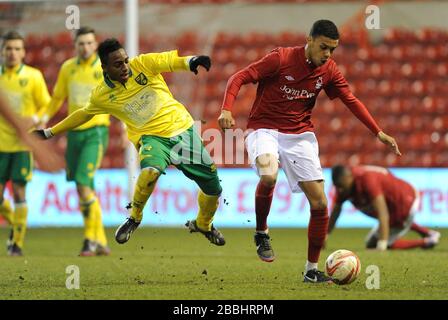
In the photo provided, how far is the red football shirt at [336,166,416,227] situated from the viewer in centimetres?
1135

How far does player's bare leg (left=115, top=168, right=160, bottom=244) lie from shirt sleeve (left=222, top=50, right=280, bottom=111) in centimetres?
80

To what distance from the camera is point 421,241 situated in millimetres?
11594

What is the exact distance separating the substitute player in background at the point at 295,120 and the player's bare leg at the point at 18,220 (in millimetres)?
3594

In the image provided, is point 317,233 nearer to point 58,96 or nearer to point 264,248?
point 264,248

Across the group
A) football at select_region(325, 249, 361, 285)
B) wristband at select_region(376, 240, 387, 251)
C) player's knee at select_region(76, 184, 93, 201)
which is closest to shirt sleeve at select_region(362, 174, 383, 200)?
wristband at select_region(376, 240, 387, 251)

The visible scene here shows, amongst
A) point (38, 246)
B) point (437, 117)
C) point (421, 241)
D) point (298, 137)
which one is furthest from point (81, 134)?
point (437, 117)

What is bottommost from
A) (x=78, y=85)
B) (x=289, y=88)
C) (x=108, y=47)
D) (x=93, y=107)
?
(x=93, y=107)

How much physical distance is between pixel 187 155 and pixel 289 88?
3.38ft

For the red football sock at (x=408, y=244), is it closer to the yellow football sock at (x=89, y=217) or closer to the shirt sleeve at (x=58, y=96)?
the yellow football sock at (x=89, y=217)

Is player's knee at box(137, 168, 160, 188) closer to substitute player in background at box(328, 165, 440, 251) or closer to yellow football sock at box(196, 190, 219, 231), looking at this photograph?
yellow football sock at box(196, 190, 219, 231)

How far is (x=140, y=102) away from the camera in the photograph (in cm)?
796

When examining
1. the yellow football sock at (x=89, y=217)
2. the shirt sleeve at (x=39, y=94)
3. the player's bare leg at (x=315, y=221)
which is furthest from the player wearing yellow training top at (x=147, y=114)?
the shirt sleeve at (x=39, y=94)

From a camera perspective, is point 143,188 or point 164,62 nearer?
point 143,188

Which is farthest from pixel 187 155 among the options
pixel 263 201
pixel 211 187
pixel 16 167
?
pixel 16 167
